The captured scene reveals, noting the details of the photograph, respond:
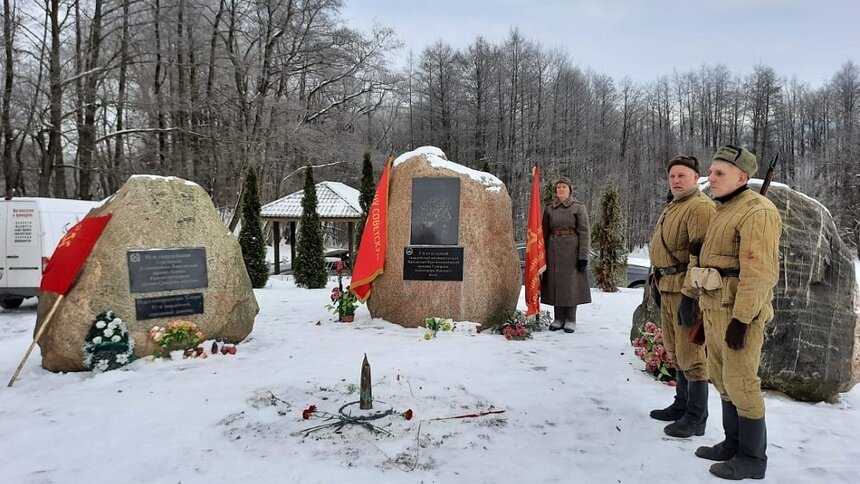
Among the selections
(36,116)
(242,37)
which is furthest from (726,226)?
(242,37)

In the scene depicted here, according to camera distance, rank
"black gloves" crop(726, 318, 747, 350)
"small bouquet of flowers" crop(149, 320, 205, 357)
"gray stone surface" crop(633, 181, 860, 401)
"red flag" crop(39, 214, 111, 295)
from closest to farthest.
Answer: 1. "black gloves" crop(726, 318, 747, 350)
2. "gray stone surface" crop(633, 181, 860, 401)
3. "red flag" crop(39, 214, 111, 295)
4. "small bouquet of flowers" crop(149, 320, 205, 357)

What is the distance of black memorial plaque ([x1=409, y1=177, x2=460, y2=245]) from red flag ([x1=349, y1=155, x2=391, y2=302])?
1.27ft

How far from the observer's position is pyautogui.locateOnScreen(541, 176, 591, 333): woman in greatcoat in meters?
6.41

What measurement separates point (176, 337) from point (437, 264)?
3.09m

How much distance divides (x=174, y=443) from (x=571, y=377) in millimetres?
3148

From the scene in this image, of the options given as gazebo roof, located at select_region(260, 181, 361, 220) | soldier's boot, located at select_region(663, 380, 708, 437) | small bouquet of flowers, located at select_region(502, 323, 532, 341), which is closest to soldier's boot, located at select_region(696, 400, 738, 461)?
soldier's boot, located at select_region(663, 380, 708, 437)

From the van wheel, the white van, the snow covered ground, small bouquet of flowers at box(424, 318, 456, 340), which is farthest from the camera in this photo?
the van wheel

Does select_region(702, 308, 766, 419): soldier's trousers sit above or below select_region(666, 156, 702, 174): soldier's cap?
below

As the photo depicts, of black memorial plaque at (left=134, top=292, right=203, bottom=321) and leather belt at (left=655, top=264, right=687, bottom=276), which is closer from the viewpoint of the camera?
leather belt at (left=655, top=264, right=687, bottom=276)

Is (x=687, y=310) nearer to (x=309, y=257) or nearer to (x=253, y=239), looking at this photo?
(x=309, y=257)

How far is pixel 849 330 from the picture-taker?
3.86 m

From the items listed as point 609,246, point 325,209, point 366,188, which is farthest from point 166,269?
point 325,209

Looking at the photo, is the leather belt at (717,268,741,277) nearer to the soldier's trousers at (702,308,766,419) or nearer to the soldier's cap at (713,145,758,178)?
the soldier's trousers at (702,308,766,419)

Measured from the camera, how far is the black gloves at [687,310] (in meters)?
3.09
